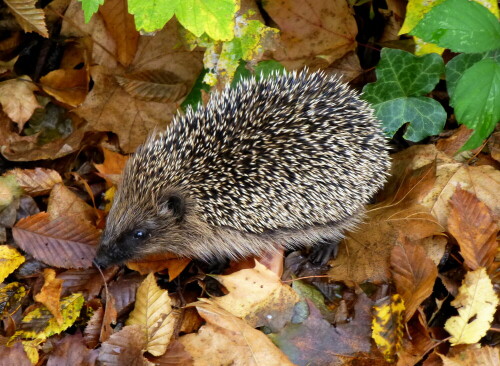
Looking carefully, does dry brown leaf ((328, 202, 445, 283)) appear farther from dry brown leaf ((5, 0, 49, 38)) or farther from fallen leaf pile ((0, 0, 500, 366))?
dry brown leaf ((5, 0, 49, 38))

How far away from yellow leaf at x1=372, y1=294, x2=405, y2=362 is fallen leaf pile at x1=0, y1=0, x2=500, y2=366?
0.03ft

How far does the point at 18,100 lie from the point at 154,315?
8.39 ft

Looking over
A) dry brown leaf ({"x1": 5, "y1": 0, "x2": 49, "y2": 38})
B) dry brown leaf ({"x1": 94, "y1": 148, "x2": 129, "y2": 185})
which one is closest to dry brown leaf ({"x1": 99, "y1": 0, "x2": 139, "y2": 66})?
dry brown leaf ({"x1": 5, "y1": 0, "x2": 49, "y2": 38})

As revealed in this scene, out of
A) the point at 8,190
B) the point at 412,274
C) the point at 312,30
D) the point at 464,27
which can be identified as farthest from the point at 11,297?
the point at 464,27

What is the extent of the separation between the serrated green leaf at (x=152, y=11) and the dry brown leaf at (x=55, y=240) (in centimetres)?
180

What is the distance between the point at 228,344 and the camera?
13.3 ft

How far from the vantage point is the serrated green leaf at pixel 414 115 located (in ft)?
16.4

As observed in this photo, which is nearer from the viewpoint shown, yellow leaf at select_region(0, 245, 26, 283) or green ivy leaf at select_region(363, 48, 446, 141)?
yellow leaf at select_region(0, 245, 26, 283)

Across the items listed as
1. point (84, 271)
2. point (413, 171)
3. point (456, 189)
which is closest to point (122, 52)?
point (84, 271)

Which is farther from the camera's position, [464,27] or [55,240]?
[55,240]

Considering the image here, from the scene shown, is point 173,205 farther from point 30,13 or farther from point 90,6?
point 30,13

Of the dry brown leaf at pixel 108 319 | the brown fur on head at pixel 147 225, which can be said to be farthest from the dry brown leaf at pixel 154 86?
the dry brown leaf at pixel 108 319

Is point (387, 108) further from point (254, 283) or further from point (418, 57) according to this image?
point (254, 283)

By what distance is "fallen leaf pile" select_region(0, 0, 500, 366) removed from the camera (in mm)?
4125
